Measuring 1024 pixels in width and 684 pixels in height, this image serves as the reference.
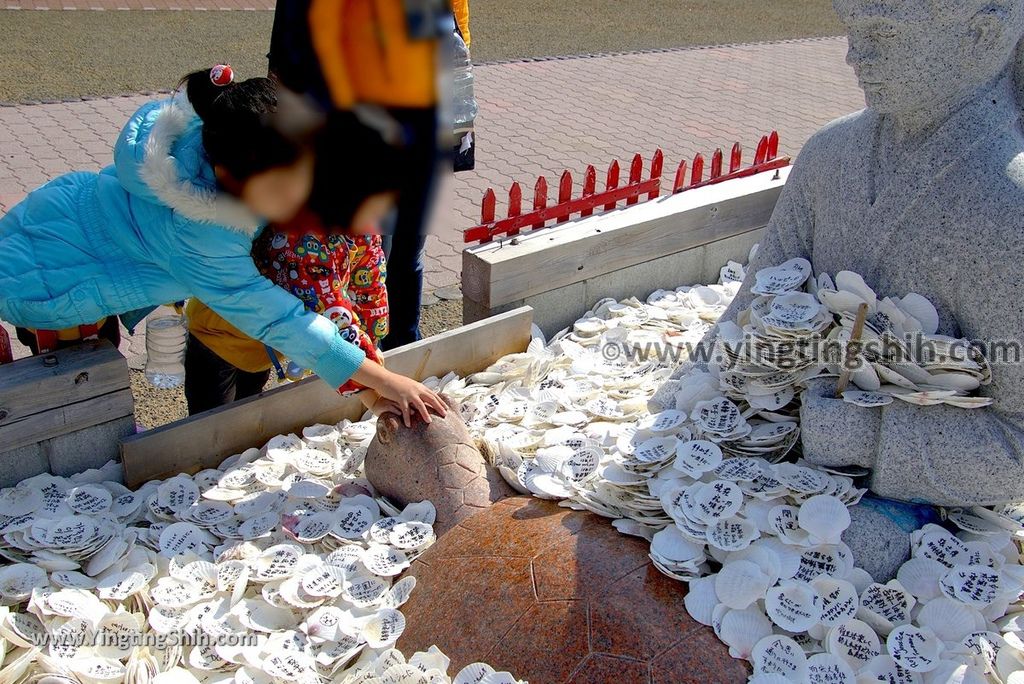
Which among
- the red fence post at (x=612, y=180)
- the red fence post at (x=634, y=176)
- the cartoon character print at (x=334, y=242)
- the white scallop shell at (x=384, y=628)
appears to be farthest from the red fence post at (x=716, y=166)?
the white scallop shell at (x=384, y=628)

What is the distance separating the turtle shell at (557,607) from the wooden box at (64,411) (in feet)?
3.14

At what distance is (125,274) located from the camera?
2.41 meters

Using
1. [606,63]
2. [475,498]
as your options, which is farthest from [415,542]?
[606,63]

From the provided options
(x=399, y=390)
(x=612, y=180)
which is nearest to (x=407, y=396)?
(x=399, y=390)

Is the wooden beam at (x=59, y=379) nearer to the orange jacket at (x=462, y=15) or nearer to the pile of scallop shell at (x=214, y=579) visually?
the pile of scallop shell at (x=214, y=579)

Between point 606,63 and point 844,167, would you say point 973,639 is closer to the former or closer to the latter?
point 844,167

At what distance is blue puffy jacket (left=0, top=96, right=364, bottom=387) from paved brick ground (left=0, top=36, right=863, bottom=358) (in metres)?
2.03

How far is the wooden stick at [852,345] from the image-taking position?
210 centimetres

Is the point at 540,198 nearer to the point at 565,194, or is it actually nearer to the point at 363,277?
the point at 565,194

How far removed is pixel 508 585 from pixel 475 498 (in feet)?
1.38

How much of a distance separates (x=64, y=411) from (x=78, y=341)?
202mm

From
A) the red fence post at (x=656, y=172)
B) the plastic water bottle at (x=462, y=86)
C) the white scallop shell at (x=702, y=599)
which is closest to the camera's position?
the white scallop shell at (x=702, y=599)

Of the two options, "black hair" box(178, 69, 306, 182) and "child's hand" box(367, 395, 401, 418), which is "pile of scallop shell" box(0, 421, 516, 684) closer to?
"child's hand" box(367, 395, 401, 418)

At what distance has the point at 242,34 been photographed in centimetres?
870
